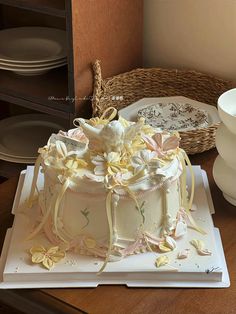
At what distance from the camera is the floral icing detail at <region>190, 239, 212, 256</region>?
100 centimetres

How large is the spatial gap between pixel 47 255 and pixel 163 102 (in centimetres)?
61

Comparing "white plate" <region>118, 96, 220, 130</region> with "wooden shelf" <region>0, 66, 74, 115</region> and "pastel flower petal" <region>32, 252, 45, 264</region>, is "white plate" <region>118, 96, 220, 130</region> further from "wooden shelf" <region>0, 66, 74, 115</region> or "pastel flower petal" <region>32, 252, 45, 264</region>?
"pastel flower petal" <region>32, 252, 45, 264</region>

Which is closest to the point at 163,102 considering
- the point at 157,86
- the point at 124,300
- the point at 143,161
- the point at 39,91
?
the point at 157,86

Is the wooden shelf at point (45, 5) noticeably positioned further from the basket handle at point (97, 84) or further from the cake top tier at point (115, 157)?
the cake top tier at point (115, 157)

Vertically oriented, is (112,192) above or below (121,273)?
above

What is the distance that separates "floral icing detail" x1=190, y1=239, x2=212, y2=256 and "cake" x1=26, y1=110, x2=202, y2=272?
26 mm

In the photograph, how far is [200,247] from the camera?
A: 40.0 inches

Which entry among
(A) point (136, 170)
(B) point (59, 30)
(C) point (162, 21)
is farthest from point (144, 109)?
(A) point (136, 170)

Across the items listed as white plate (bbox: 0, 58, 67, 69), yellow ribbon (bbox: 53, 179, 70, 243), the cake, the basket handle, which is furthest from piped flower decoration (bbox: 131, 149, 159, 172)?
white plate (bbox: 0, 58, 67, 69)

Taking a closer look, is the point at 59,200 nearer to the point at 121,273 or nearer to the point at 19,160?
the point at 121,273

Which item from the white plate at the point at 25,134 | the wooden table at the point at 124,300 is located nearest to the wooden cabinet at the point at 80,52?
the white plate at the point at 25,134

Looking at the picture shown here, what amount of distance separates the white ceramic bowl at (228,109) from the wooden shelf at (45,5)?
1.32ft

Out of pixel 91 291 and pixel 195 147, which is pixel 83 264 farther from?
pixel 195 147

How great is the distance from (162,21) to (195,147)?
1.41 ft
